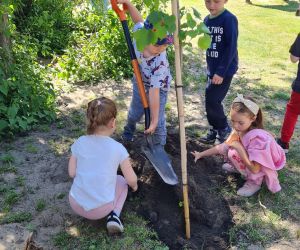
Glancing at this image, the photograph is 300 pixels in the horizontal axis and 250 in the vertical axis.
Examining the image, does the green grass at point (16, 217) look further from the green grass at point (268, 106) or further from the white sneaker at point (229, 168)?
the white sneaker at point (229, 168)

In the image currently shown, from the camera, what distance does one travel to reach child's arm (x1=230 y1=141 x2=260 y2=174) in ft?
10.6

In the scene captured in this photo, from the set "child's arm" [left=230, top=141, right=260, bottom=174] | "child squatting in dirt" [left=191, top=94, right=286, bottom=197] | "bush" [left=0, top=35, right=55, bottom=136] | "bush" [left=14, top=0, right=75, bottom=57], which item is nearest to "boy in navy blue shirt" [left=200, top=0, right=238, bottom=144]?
"child squatting in dirt" [left=191, top=94, right=286, bottom=197]

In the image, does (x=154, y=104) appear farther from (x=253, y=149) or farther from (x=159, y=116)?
(x=253, y=149)

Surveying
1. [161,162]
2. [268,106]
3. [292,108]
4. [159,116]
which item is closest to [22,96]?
[159,116]


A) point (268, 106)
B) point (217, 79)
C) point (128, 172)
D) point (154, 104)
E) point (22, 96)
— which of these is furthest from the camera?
point (268, 106)

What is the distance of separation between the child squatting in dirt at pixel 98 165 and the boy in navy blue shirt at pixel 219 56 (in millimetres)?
1440

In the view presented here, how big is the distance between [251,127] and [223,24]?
98 cm

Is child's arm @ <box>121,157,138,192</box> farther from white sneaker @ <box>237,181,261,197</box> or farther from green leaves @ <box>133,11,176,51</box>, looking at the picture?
white sneaker @ <box>237,181,261,197</box>

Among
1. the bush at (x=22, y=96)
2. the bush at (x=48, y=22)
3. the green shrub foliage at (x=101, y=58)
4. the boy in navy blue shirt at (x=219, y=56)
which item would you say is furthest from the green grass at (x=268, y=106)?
the bush at (x=48, y=22)

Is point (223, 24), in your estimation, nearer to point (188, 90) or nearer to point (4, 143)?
point (188, 90)

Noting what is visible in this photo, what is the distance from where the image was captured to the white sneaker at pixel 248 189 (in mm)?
3346

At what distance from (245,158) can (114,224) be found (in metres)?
1.21

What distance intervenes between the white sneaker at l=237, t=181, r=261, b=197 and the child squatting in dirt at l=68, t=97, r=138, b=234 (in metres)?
1.09

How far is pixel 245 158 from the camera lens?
3.25 meters
